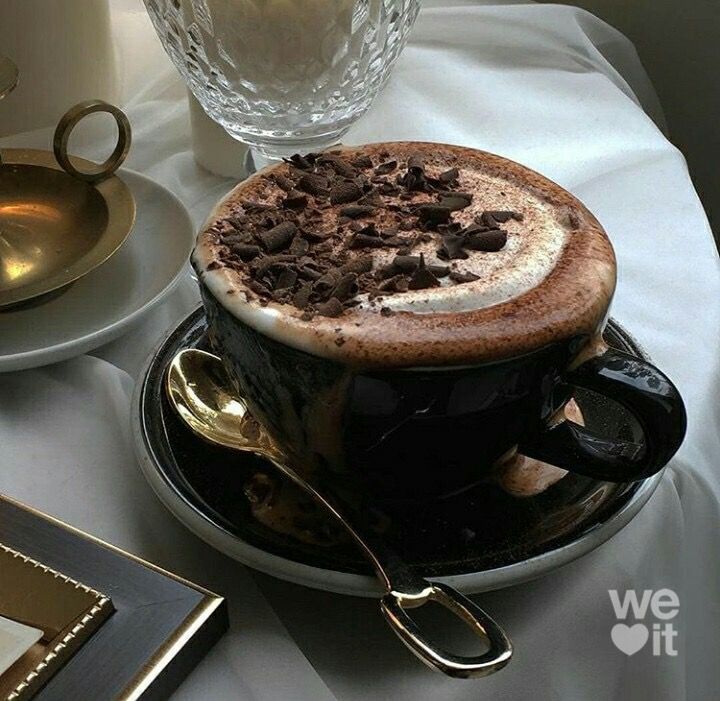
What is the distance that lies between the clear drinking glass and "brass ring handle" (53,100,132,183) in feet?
0.18

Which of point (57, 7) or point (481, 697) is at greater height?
point (57, 7)

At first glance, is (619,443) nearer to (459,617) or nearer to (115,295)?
(459,617)

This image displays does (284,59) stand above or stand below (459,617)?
above

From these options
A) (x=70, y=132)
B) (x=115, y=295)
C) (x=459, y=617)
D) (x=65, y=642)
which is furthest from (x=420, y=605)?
(x=70, y=132)

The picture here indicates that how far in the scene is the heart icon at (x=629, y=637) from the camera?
0.38 meters

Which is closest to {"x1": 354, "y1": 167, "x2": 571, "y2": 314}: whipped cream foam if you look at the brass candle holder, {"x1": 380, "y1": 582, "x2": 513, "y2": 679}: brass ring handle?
{"x1": 380, "y1": 582, "x2": 513, "y2": 679}: brass ring handle

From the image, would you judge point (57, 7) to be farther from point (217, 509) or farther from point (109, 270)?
point (217, 509)

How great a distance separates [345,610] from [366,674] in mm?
28

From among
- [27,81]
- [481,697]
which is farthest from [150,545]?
[27,81]

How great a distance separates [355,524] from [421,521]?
0.03m

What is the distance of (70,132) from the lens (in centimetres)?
61

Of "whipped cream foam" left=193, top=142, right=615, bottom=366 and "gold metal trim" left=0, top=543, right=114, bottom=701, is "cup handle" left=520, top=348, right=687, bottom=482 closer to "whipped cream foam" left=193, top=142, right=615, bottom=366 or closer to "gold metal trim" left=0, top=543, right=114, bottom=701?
"whipped cream foam" left=193, top=142, right=615, bottom=366

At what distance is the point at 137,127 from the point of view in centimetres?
75

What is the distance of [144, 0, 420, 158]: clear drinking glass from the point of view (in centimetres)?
54
